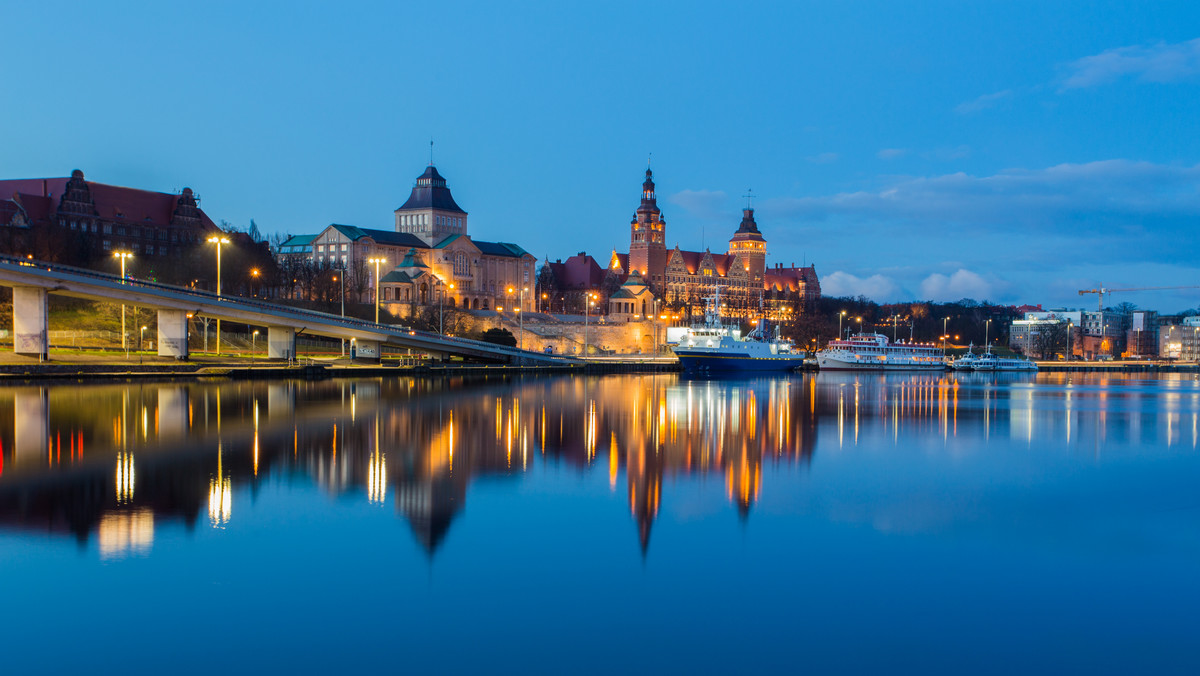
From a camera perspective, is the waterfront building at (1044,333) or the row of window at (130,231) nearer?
the row of window at (130,231)

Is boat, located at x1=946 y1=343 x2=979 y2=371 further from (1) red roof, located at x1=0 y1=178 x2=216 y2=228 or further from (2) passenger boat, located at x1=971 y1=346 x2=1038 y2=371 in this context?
(1) red roof, located at x1=0 y1=178 x2=216 y2=228

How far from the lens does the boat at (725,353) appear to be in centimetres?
8000

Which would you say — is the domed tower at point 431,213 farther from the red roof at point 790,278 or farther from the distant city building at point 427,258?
the red roof at point 790,278

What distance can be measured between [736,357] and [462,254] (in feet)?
137

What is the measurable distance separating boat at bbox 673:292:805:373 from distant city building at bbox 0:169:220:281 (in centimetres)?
4298

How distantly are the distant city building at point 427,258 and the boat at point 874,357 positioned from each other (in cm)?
3484

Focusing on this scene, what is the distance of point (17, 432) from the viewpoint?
909 inches

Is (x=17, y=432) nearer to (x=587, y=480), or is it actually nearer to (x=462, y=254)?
(x=587, y=480)

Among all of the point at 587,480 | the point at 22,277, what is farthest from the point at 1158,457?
the point at 22,277

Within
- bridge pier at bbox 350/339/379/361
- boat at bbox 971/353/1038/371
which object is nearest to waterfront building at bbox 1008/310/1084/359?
boat at bbox 971/353/1038/371

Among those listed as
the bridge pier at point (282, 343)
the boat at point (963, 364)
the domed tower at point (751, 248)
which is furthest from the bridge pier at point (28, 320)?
the domed tower at point (751, 248)

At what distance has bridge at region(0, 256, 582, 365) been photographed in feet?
145

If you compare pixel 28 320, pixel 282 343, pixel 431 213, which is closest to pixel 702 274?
pixel 431 213

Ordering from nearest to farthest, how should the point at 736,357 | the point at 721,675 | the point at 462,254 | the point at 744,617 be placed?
the point at 721,675 < the point at 744,617 < the point at 736,357 < the point at 462,254
